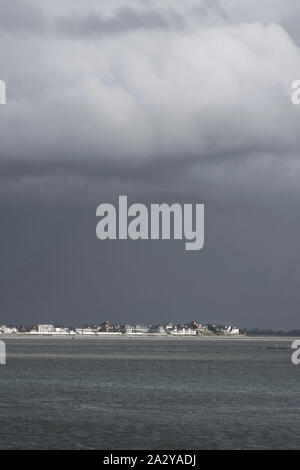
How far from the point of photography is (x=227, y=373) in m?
162

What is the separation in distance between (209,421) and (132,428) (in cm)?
881

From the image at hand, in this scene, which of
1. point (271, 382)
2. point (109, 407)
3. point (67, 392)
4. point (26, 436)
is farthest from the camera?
point (271, 382)

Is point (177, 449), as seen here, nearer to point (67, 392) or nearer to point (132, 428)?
point (132, 428)

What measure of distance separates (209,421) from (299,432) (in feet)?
33.5

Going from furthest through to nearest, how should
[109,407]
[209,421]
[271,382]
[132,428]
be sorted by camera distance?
[271,382] < [109,407] < [209,421] < [132,428]

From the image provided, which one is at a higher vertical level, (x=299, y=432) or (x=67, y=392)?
(x=67, y=392)

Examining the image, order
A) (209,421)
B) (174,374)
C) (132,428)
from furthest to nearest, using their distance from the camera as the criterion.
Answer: (174,374), (209,421), (132,428)
